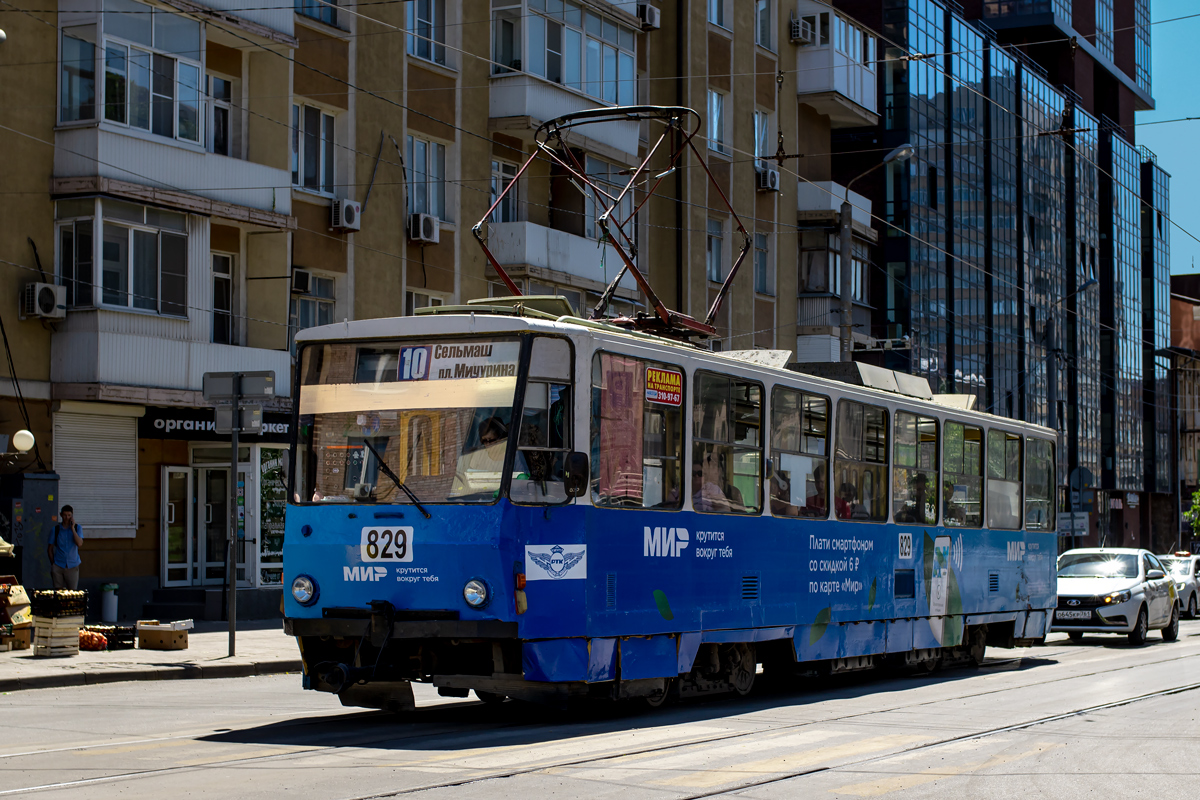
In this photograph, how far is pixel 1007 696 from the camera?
15.0 meters

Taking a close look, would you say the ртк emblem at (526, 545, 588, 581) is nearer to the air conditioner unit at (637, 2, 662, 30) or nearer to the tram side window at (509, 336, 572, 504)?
the tram side window at (509, 336, 572, 504)

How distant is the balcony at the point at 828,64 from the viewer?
42.1 m

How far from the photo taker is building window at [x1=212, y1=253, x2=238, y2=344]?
85.3ft

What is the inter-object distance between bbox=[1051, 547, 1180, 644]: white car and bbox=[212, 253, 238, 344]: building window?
48.2ft

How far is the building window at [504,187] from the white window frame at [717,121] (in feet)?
24.2

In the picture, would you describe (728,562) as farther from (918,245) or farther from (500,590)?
(918,245)

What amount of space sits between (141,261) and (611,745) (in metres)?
15.7

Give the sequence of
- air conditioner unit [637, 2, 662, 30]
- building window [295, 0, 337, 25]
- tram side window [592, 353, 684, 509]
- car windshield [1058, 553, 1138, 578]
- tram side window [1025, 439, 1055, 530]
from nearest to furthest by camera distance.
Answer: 1. tram side window [592, 353, 684, 509]
2. tram side window [1025, 439, 1055, 530]
3. car windshield [1058, 553, 1138, 578]
4. building window [295, 0, 337, 25]
5. air conditioner unit [637, 2, 662, 30]

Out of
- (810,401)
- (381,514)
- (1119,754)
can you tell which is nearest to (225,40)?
(810,401)

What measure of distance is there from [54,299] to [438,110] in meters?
9.80

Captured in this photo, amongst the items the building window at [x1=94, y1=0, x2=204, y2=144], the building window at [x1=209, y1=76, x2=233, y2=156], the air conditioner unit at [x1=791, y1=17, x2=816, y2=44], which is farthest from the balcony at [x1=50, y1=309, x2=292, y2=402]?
the air conditioner unit at [x1=791, y1=17, x2=816, y2=44]

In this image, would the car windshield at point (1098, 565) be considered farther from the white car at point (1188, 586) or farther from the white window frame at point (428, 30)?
the white window frame at point (428, 30)

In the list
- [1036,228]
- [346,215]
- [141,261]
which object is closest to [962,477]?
[141,261]

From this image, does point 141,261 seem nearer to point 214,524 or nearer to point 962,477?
point 214,524
